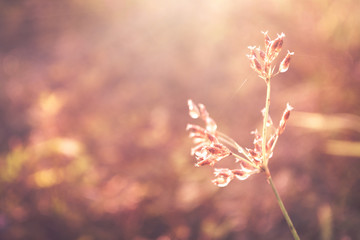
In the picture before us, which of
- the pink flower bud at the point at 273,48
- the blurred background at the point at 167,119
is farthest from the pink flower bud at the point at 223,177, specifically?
the blurred background at the point at 167,119

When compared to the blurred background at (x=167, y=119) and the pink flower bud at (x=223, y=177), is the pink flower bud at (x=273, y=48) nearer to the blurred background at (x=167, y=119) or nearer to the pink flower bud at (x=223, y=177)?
the pink flower bud at (x=223, y=177)

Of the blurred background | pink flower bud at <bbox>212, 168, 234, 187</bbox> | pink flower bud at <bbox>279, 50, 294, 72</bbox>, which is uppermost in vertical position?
the blurred background

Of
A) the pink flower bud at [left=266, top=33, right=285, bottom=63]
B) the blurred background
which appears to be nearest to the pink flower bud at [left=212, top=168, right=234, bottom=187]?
the pink flower bud at [left=266, top=33, right=285, bottom=63]

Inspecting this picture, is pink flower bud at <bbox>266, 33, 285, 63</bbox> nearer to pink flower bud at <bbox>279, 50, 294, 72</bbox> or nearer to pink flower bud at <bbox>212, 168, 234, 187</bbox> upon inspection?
pink flower bud at <bbox>279, 50, 294, 72</bbox>

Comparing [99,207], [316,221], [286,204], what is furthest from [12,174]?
[316,221]

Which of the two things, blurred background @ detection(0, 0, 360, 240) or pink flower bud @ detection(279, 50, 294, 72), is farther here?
blurred background @ detection(0, 0, 360, 240)

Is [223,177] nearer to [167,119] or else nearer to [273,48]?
[273,48]

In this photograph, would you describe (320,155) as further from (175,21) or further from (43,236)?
(175,21)

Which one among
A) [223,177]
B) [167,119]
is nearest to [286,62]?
→ [223,177]
